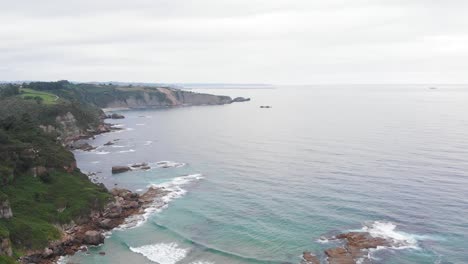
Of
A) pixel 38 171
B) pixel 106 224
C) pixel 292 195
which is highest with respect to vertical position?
pixel 38 171

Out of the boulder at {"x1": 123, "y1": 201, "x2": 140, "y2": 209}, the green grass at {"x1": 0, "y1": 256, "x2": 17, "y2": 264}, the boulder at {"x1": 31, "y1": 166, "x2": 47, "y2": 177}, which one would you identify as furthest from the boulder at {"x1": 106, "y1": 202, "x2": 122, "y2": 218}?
the green grass at {"x1": 0, "y1": 256, "x2": 17, "y2": 264}

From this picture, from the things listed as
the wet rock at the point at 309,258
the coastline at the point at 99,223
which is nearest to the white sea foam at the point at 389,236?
the wet rock at the point at 309,258

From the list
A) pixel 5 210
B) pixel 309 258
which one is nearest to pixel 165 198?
pixel 5 210

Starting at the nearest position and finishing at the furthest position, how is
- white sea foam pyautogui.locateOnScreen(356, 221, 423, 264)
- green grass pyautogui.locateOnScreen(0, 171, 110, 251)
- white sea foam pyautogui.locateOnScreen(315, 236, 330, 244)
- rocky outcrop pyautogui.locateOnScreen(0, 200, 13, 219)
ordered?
white sea foam pyautogui.locateOnScreen(356, 221, 423, 264)
white sea foam pyautogui.locateOnScreen(315, 236, 330, 244)
green grass pyautogui.locateOnScreen(0, 171, 110, 251)
rocky outcrop pyautogui.locateOnScreen(0, 200, 13, 219)

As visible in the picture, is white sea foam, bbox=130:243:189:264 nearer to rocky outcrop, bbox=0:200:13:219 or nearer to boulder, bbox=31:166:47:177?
rocky outcrop, bbox=0:200:13:219

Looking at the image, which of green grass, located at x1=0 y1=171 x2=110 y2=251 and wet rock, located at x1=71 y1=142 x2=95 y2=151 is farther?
wet rock, located at x1=71 y1=142 x2=95 y2=151

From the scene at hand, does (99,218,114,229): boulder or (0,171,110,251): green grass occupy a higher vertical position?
(0,171,110,251): green grass

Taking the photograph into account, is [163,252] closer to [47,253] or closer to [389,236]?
[47,253]
